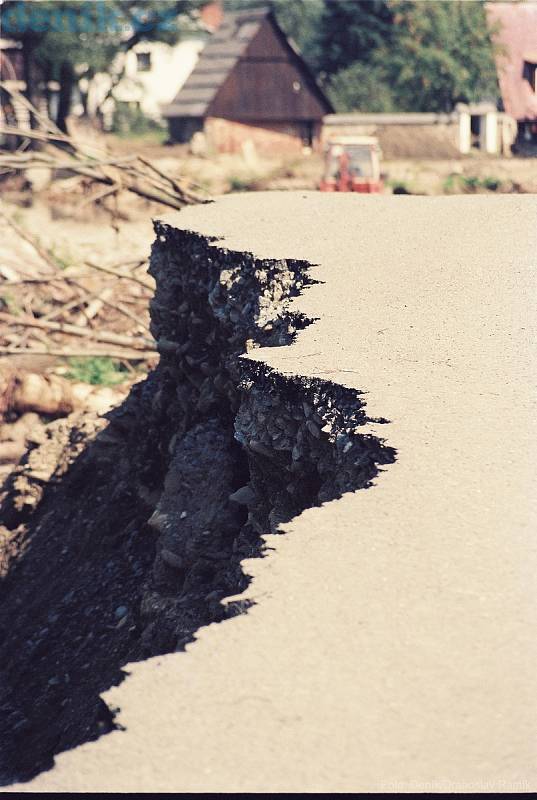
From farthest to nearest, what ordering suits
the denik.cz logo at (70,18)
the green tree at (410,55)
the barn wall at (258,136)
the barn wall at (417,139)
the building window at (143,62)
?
1. the building window at (143,62)
2. the green tree at (410,55)
3. the barn wall at (258,136)
4. the barn wall at (417,139)
5. the denik.cz logo at (70,18)

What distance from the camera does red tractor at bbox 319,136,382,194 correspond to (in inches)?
935

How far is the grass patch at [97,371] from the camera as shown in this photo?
1543 cm

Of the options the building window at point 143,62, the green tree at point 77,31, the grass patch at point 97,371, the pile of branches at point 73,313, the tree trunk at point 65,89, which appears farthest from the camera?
the building window at point 143,62

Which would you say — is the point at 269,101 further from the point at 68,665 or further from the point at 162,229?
the point at 68,665

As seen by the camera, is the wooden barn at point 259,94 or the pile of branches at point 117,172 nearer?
the pile of branches at point 117,172

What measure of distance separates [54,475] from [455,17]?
34981mm

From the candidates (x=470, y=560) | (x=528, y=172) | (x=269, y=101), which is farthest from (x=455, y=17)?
(x=470, y=560)

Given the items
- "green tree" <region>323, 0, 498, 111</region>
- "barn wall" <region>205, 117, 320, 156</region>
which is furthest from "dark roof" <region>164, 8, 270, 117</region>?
"green tree" <region>323, 0, 498, 111</region>

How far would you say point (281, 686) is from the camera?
3.57 meters

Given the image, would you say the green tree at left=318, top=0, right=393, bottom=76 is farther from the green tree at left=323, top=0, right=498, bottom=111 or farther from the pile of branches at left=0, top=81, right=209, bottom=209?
the pile of branches at left=0, top=81, right=209, bottom=209

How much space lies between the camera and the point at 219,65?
42406 mm

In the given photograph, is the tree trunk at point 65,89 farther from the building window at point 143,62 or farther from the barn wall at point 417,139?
the building window at point 143,62

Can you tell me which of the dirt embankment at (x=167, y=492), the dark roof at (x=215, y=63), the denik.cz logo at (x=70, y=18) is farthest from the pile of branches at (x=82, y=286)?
the dark roof at (x=215, y=63)

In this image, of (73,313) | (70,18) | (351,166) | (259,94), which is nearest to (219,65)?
(259,94)
